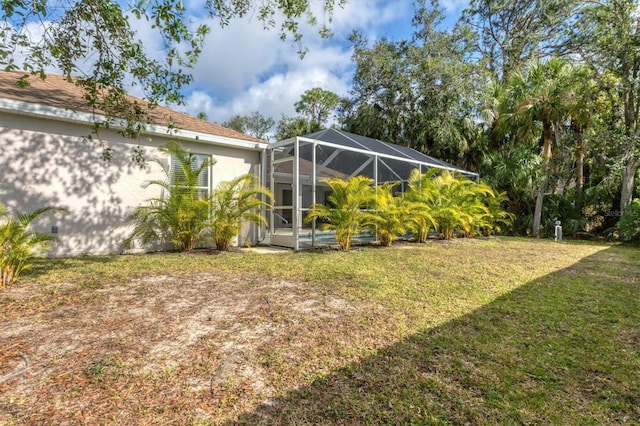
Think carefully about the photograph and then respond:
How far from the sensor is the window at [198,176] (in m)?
7.38

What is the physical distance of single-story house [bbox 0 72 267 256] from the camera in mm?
6023

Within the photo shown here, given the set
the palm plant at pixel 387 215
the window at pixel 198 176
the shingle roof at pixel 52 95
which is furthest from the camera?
the palm plant at pixel 387 215

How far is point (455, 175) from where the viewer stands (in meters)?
13.0

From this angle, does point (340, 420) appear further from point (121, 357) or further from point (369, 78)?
point (369, 78)

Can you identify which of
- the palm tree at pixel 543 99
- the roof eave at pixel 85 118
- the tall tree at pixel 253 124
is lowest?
the roof eave at pixel 85 118

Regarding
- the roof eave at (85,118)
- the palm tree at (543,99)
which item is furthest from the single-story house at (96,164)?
the palm tree at (543,99)

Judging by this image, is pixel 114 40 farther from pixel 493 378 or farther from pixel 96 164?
pixel 493 378

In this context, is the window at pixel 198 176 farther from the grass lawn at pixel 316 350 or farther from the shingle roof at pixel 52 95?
the grass lawn at pixel 316 350

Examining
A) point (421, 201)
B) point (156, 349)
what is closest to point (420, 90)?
point (421, 201)

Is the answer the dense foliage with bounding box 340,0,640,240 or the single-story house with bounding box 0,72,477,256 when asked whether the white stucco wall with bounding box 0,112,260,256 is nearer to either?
the single-story house with bounding box 0,72,477,256

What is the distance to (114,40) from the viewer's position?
14.1 feet

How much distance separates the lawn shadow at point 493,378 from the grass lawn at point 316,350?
0.04ft

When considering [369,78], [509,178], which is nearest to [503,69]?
[369,78]

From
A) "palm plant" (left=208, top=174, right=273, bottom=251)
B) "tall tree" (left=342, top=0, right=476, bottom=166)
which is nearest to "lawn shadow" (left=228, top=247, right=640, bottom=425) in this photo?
"palm plant" (left=208, top=174, right=273, bottom=251)
